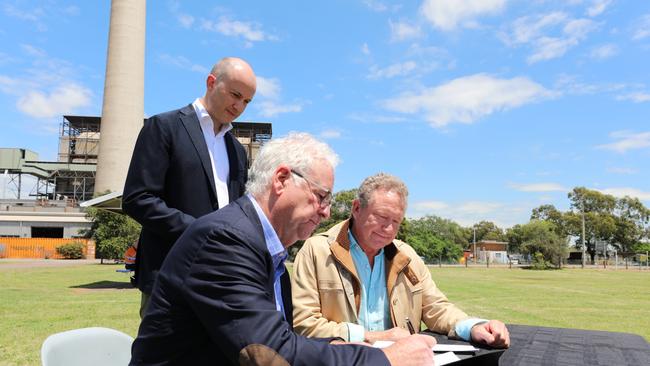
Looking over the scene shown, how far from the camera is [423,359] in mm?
1470

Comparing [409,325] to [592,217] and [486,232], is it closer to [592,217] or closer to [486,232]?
[592,217]

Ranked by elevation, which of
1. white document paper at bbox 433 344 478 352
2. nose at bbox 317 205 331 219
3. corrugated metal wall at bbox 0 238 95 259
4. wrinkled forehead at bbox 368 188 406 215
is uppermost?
wrinkled forehead at bbox 368 188 406 215

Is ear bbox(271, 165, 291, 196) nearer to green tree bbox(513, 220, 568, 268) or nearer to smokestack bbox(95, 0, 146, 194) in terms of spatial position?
smokestack bbox(95, 0, 146, 194)

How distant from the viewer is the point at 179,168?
2621 millimetres

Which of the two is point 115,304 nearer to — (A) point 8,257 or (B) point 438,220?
(A) point 8,257

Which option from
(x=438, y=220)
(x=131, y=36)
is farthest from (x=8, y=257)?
(x=438, y=220)

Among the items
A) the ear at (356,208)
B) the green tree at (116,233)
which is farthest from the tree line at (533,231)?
the ear at (356,208)

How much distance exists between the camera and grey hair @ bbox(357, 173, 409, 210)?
2969mm

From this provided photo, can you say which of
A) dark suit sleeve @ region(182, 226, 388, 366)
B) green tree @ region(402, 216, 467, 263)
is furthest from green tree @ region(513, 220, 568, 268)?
dark suit sleeve @ region(182, 226, 388, 366)

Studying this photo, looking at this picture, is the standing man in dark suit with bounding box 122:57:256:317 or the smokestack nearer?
the standing man in dark suit with bounding box 122:57:256:317

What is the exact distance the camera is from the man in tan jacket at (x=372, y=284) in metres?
2.56

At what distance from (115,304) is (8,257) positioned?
4184cm

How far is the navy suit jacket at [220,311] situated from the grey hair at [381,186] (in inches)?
63.3

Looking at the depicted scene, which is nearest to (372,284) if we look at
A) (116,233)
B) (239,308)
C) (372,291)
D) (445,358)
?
(372,291)
